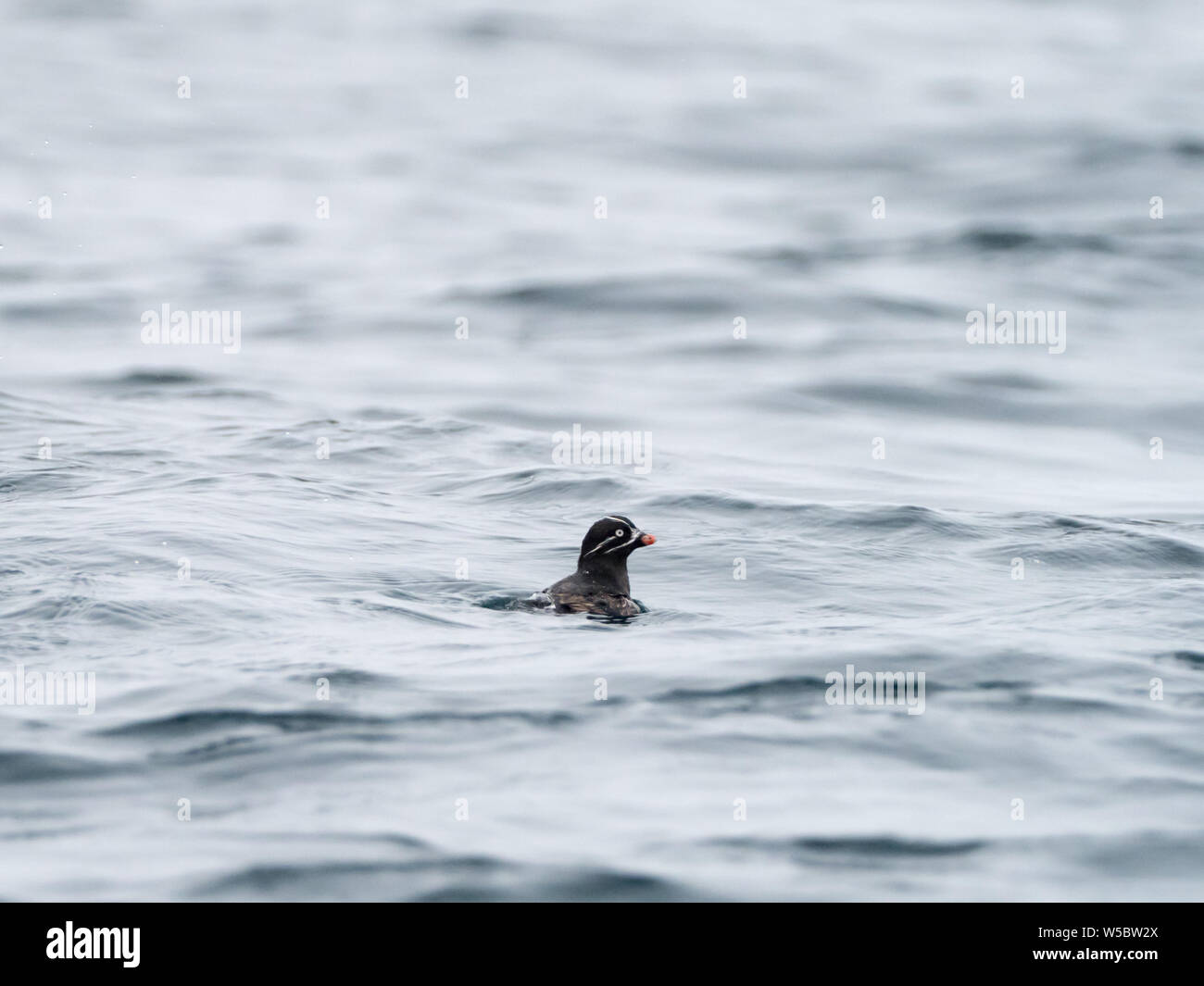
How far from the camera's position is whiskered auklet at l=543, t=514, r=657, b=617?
1410cm

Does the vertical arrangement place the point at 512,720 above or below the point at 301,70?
below

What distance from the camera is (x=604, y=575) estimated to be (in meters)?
14.5

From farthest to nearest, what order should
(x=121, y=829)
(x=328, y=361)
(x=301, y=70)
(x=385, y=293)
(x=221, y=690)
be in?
(x=301, y=70)
(x=385, y=293)
(x=328, y=361)
(x=221, y=690)
(x=121, y=829)

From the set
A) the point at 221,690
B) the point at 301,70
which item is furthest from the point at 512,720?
the point at 301,70

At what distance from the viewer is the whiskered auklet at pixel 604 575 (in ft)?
46.3

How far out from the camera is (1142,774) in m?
10.2

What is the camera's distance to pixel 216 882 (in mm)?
8258

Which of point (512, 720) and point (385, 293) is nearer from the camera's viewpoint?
point (512, 720)

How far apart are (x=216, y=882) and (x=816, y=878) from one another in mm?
2937
